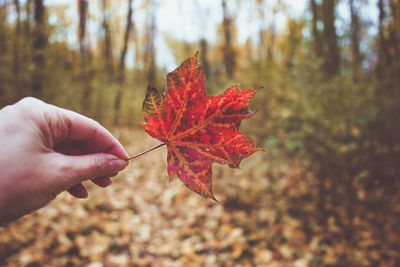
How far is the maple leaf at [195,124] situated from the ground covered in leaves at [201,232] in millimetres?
→ 2263

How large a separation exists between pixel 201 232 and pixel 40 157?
2.71 meters

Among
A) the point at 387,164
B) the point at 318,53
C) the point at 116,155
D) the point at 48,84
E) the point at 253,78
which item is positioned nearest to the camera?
the point at 116,155

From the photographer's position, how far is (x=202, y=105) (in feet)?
1.69

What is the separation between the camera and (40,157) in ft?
1.77

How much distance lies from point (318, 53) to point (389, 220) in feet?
7.37

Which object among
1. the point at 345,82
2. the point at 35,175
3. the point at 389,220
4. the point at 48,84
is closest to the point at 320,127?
the point at 345,82

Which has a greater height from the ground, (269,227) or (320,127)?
(320,127)

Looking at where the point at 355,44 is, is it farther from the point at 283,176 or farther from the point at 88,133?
the point at 88,133

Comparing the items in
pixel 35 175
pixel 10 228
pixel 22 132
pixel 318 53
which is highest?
pixel 318 53

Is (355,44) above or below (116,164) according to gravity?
above

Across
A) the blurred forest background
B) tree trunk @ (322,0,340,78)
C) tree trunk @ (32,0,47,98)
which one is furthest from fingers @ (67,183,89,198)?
tree trunk @ (322,0,340,78)

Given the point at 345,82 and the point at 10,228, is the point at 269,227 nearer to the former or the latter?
the point at 345,82

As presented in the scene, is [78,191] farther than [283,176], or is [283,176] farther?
[283,176]

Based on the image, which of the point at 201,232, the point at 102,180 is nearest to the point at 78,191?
the point at 102,180
